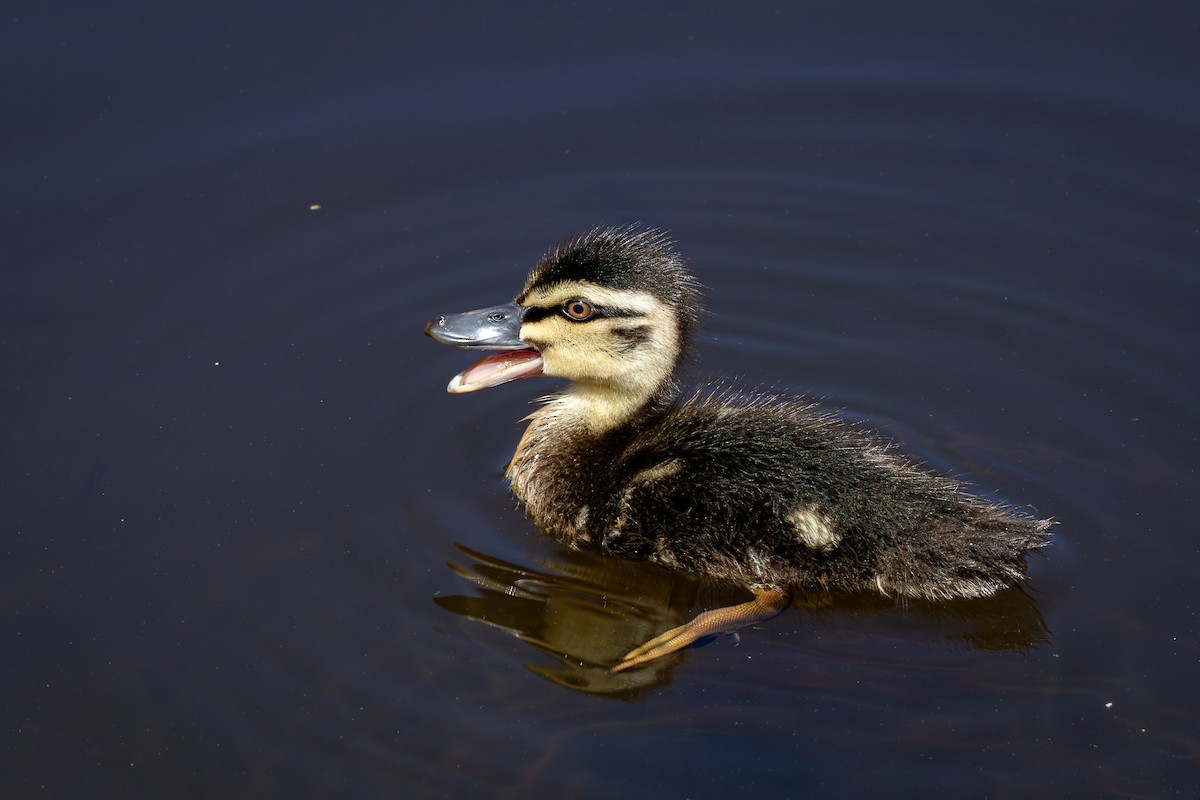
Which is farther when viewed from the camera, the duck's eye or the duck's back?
the duck's eye

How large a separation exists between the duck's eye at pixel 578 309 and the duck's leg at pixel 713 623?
114cm

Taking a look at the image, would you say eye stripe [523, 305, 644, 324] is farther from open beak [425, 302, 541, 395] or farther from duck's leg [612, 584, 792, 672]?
duck's leg [612, 584, 792, 672]

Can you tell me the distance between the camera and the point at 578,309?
535cm

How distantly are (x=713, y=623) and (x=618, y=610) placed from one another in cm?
37

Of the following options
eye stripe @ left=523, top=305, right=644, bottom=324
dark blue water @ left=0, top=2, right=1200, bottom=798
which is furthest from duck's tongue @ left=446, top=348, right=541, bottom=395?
→ dark blue water @ left=0, top=2, right=1200, bottom=798

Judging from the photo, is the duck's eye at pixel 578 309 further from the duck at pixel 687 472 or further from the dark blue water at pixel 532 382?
the dark blue water at pixel 532 382

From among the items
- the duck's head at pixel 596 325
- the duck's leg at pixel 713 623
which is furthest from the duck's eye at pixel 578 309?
the duck's leg at pixel 713 623

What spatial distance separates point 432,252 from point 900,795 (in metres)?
3.48

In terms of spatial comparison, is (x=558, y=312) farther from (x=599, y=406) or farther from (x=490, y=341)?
(x=599, y=406)

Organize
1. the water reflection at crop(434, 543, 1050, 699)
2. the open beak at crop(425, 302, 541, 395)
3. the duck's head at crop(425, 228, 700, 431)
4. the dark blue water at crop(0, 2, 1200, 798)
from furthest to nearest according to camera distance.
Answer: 1. the open beak at crop(425, 302, 541, 395)
2. the duck's head at crop(425, 228, 700, 431)
3. the water reflection at crop(434, 543, 1050, 699)
4. the dark blue water at crop(0, 2, 1200, 798)

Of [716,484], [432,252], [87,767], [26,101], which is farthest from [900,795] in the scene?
Answer: [26,101]

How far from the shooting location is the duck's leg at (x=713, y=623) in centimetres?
485

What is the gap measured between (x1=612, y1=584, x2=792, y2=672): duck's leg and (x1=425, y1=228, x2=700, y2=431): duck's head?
92cm

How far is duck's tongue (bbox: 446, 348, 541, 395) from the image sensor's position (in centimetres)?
554
